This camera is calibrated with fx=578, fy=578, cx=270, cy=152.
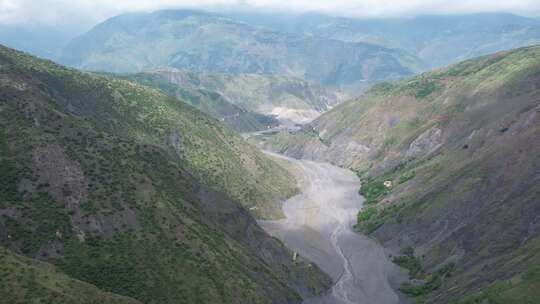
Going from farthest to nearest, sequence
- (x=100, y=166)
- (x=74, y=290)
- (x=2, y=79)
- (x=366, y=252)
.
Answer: (x=366, y=252) → (x=2, y=79) → (x=100, y=166) → (x=74, y=290)

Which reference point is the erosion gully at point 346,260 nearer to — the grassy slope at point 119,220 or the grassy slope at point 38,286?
the grassy slope at point 119,220

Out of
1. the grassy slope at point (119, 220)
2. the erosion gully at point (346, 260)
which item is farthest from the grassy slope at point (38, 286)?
the erosion gully at point (346, 260)

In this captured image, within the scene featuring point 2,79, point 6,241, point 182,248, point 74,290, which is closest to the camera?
point 74,290

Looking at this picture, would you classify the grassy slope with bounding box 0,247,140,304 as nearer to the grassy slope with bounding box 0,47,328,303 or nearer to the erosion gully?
the grassy slope with bounding box 0,47,328,303

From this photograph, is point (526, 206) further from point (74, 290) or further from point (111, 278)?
point (74, 290)

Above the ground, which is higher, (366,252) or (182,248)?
(182,248)

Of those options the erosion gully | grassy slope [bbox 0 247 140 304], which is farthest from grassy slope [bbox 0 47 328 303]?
grassy slope [bbox 0 247 140 304]

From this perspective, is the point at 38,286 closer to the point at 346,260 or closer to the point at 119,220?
the point at 119,220

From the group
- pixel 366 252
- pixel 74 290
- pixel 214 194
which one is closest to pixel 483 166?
pixel 366 252
